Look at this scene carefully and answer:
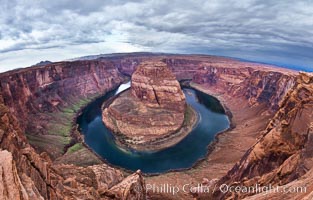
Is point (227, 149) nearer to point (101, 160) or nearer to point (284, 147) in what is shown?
point (101, 160)

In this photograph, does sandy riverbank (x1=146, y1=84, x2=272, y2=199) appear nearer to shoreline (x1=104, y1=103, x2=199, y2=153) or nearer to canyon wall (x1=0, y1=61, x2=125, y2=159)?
shoreline (x1=104, y1=103, x2=199, y2=153)

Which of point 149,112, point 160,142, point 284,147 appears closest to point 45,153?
point 284,147

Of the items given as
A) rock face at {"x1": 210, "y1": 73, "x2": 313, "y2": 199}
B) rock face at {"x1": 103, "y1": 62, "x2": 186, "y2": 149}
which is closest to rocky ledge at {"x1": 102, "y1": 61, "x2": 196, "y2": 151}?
rock face at {"x1": 103, "y1": 62, "x2": 186, "y2": 149}

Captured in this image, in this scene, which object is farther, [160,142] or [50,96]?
[50,96]

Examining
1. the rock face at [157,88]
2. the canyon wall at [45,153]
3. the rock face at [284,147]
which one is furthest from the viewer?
the rock face at [157,88]

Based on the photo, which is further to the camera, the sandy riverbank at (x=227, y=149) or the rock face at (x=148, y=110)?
the rock face at (x=148, y=110)

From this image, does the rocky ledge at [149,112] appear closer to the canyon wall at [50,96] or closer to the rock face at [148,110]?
the rock face at [148,110]

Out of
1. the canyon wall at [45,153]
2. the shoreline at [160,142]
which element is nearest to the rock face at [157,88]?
the shoreline at [160,142]
